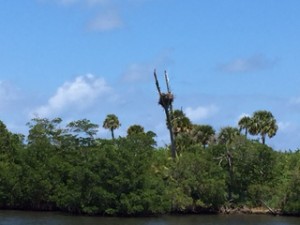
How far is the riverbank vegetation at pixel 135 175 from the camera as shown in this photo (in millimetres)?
74000

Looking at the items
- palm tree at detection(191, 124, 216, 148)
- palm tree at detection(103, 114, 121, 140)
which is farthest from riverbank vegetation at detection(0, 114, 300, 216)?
palm tree at detection(103, 114, 121, 140)

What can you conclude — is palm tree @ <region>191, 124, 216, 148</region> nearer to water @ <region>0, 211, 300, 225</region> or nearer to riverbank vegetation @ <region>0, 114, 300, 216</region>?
riverbank vegetation @ <region>0, 114, 300, 216</region>

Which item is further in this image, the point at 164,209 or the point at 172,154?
the point at 172,154

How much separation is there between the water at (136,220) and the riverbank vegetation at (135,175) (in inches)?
122

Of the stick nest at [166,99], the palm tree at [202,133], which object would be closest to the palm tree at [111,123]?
the palm tree at [202,133]

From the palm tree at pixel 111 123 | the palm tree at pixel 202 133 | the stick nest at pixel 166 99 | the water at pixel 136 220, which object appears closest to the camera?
the water at pixel 136 220

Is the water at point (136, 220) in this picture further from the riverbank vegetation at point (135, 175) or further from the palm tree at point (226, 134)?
the palm tree at point (226, 134)

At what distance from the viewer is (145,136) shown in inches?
3248

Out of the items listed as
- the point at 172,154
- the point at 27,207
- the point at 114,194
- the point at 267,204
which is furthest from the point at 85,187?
the point at 267,204

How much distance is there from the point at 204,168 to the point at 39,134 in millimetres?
22096

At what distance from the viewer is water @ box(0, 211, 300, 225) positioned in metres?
62.9

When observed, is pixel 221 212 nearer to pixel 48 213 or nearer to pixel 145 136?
pixel 145 136

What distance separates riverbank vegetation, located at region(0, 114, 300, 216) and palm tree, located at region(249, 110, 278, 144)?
12.4 m

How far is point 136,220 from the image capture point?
223 feet
